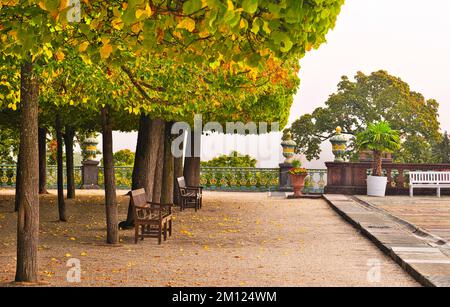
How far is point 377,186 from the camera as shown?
87.8 ft

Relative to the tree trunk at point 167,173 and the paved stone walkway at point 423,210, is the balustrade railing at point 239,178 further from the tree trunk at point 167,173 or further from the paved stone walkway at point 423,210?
the tree trunk at point 167,173

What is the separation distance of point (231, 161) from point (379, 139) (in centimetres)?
1044

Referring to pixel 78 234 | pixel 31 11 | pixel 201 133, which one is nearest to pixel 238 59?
pixel 31 11

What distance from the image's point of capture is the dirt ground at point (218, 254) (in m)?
8.94

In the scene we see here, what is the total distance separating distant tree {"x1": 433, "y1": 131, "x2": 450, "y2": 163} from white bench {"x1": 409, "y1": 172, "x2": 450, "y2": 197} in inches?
528

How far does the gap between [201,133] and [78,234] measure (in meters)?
9.41

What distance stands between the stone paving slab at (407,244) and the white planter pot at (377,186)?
25.3 ft

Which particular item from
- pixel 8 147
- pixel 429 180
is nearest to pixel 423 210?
pixel 429 180

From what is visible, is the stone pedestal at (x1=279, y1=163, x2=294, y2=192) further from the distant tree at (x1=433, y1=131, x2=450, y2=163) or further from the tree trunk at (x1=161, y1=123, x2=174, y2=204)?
the tree trunk at (x1=161, y1=123, x2=174, y2=204)

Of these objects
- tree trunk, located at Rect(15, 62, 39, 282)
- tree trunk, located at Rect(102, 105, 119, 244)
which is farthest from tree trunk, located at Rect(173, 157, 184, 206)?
tree trunk, located at Rect(15, 62, 39, 282)

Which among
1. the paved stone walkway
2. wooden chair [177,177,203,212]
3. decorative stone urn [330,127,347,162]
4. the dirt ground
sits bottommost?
the dirt ground

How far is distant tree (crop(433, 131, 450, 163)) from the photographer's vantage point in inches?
1581

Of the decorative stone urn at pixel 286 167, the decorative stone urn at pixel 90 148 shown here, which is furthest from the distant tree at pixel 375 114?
the decorative stone urn at pixel 90 148

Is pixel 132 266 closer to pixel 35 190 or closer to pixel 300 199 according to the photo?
pixel 35 190
